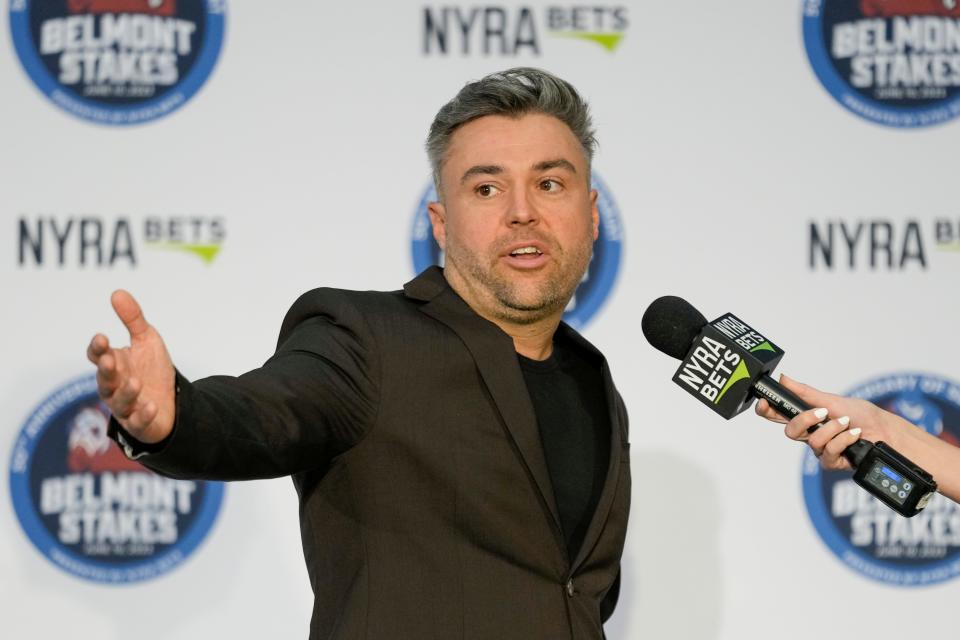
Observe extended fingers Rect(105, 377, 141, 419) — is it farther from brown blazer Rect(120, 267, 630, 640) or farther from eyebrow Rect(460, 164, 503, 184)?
eyebrow Rect(460, 164, 503, 184)

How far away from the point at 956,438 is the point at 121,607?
1868 millimetres

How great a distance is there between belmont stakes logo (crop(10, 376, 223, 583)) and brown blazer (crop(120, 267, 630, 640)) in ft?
3.26

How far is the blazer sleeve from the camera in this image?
4.22ft

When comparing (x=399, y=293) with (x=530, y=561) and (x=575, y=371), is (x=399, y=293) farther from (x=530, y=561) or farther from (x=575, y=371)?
(x=530, y=561)

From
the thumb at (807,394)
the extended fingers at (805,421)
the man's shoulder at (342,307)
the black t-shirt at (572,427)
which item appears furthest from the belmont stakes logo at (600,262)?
the extended fingers at (805,421)

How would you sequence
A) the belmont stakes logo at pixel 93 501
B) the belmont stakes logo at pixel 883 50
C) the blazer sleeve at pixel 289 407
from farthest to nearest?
the belmont stakes logo at pixel 883 50 < the belmont stakes logo at pixel 93 501 < the blazer sleeve at pixel 289 407

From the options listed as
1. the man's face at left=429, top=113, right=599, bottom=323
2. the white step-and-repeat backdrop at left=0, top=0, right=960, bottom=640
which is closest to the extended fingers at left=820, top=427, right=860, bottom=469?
the man's face at left=429, top=113, right=599, bottom=323

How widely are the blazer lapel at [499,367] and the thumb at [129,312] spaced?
57cm

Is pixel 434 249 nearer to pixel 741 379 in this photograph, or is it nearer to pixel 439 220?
pixel 439 220

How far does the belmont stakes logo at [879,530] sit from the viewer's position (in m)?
2.66

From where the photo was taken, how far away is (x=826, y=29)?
8.93 feet

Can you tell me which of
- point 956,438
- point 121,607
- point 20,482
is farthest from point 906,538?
point 20,482

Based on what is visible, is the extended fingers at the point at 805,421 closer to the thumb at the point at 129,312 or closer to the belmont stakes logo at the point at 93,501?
the thumb at the point at 129,312

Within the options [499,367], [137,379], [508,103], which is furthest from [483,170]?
[137,379]
